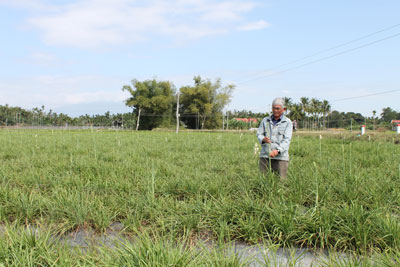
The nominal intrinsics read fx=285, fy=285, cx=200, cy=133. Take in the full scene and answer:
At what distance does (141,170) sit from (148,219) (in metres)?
2.37

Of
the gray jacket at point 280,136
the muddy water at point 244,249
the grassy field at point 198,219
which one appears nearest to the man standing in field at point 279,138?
the gray jacket at point 280,136

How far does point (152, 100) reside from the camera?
62.3m

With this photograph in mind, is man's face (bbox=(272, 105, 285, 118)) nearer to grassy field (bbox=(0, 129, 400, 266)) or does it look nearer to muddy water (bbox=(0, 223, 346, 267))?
grassy field (bbox=(0, 129, 400, 266))

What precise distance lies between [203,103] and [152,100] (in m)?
11.4

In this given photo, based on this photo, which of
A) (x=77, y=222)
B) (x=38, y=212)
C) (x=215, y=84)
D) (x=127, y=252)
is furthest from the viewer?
(x=215, y=84)

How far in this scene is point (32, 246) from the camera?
2.42 metres

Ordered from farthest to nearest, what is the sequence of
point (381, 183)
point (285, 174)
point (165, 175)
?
point (165, 175)
point (285, 174)
point (381, 183)

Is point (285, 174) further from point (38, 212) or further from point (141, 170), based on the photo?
point (38, 212)

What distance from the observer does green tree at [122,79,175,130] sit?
6284cm

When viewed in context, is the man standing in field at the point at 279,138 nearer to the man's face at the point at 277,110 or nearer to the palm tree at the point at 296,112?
the man's face at the point at 277,110

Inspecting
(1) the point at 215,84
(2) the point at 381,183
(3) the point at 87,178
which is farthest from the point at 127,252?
(1) the point at 215,84

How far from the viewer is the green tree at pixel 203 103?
63.8 meters

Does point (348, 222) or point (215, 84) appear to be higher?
point (215, 84)

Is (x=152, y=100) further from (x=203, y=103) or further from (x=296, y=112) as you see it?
(x=296, y=112)
